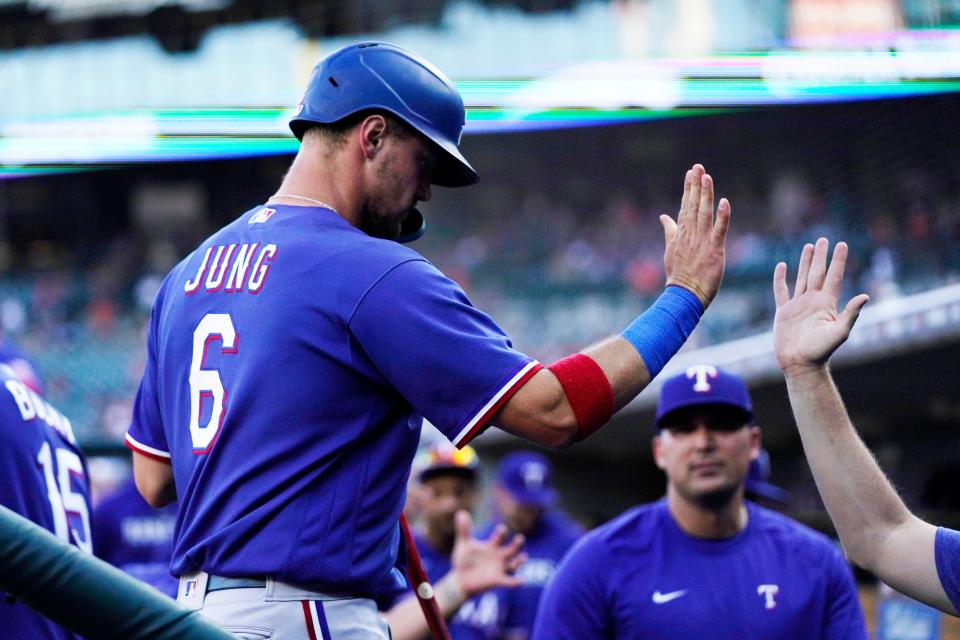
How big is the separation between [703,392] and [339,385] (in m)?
2.13

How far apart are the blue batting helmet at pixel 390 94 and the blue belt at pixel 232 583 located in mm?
920

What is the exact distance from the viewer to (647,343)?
2469 millimetres

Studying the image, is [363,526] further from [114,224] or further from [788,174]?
[114,224]

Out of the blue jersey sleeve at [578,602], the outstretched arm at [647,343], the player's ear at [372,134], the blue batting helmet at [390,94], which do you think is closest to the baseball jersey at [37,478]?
the blue batting helmet at [390,94]

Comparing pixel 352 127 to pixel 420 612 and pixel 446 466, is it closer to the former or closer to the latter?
pixel 420 612

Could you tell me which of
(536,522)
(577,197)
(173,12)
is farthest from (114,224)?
(536,522)

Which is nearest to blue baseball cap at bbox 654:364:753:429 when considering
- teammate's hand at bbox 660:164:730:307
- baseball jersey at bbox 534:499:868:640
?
baseball jersey at bbox 534:499:868:640

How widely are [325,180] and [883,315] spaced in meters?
11.7

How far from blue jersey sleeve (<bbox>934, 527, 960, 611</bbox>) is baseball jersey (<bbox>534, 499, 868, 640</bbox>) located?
4.37ft

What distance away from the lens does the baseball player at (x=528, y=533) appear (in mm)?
7312

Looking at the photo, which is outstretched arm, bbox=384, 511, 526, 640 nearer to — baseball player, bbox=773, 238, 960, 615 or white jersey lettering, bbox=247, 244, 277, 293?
baseball player, bbox=773, 238, 960, 615

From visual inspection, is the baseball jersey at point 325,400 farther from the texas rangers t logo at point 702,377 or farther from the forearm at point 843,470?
the texas rangers t logo at point 702,377

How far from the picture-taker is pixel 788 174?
62.1ft

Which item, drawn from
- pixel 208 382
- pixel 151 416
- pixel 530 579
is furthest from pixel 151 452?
pixel 530 579
